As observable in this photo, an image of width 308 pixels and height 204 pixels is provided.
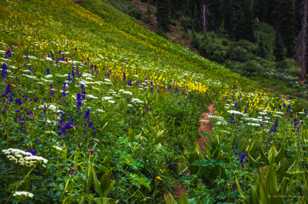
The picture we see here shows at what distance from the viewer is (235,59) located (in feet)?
Answer: 141

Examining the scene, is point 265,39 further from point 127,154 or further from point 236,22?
point 127,154

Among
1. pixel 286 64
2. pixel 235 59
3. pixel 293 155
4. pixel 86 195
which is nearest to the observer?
pixel 86 195

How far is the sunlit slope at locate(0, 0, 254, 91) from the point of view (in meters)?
15.0

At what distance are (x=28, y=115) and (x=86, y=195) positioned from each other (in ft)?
6.49

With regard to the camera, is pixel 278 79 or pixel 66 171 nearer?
pixel 66 171

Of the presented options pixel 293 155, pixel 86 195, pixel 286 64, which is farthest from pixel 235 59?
pixel 86 195

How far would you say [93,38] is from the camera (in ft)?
73.1

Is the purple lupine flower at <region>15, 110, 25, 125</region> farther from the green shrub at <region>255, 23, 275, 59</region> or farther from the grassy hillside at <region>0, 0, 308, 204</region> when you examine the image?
the green shrub at <region>255, 23, 275, 59</region>

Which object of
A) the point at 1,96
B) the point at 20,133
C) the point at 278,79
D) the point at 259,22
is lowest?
the point at 278,79

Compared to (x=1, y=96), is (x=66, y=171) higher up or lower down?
lower down

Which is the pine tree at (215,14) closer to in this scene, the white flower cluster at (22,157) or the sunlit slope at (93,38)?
the sunlit slope at (93,38)

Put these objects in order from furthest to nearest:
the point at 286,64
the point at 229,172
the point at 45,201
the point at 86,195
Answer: the point at 286,64, the point at 229,172, the point at 86,195, the point at 45,201

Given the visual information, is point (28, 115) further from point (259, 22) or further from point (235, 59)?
point (259, 22)

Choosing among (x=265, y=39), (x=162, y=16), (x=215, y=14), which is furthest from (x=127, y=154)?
(x=265, y=39)
